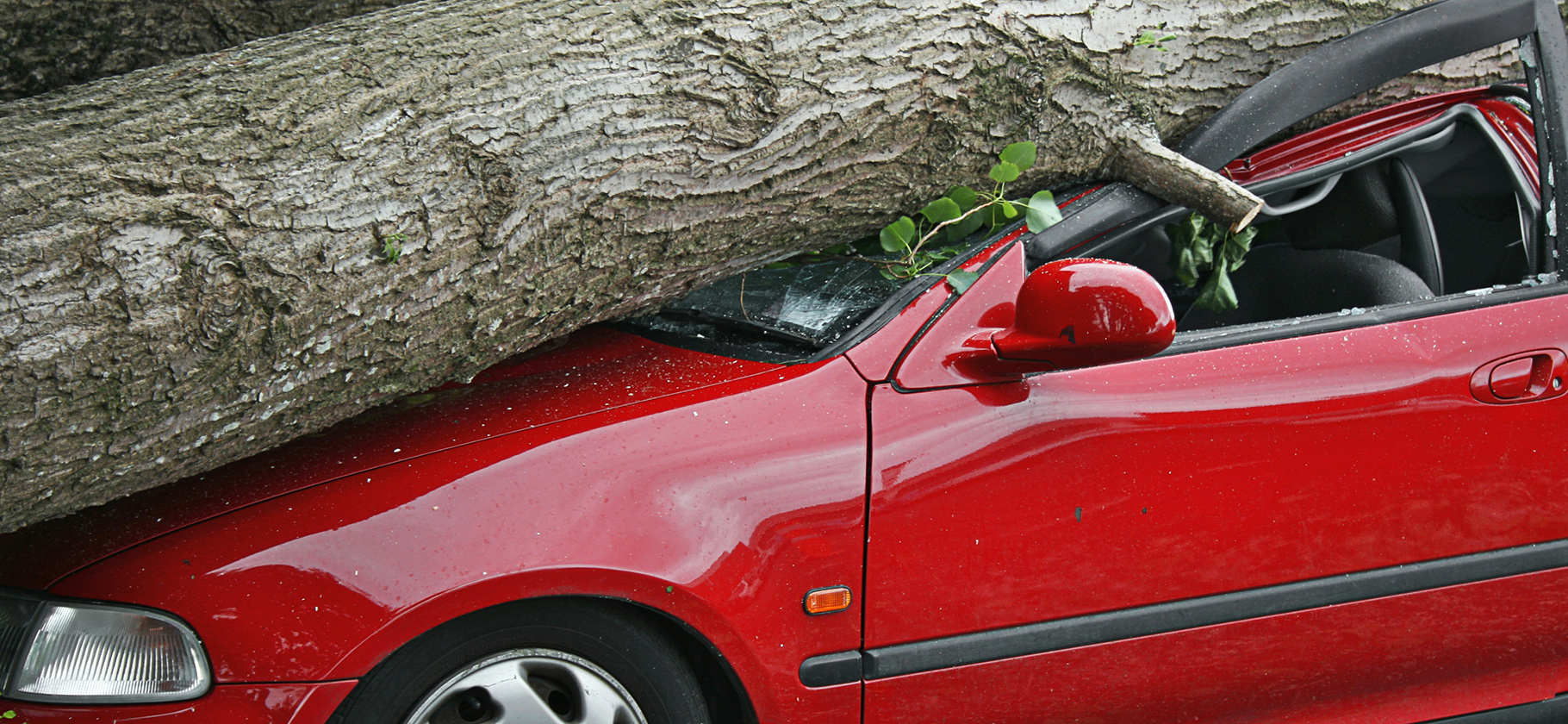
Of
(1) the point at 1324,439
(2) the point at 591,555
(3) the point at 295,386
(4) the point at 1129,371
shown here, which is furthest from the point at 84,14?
(1) the point at 1324,439

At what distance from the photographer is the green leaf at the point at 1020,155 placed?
2393 mm

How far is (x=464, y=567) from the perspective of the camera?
64.9 inches

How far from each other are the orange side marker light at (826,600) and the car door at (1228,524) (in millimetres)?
72

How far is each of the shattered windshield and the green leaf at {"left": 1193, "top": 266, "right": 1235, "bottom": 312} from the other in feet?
3.17

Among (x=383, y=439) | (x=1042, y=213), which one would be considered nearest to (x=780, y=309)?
(x=1042, y=213)

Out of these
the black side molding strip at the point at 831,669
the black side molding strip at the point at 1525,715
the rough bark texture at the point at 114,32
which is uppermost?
the rough bark texture at the point at 114,32

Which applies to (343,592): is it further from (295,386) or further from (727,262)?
(727,262)

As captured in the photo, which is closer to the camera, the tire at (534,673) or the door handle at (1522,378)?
the tire at (534,673)

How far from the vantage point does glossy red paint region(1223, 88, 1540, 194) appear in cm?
253

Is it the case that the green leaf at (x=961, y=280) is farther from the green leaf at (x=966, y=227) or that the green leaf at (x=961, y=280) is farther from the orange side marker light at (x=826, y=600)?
the orange side marker light at (x=826, y=600)

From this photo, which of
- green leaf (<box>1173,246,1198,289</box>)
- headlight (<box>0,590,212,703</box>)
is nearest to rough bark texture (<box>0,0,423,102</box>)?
headlight (<box>0,590,212,703</box>)

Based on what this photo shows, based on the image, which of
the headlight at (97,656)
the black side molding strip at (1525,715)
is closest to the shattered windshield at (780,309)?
the headlight at (97,656)

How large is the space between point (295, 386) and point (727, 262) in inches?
35.3

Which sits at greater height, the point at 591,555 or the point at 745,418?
the point at 745,418
